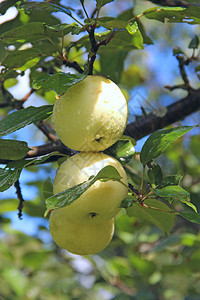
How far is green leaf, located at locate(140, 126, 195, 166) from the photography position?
715 millimetres

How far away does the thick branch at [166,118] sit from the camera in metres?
1.12

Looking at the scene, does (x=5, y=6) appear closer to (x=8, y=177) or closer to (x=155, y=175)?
(x=8, y=177)

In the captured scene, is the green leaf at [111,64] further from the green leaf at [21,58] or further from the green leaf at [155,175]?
the green leaf at [155,175]

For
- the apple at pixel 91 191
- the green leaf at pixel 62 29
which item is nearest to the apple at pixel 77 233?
the apple at pixel 91 191

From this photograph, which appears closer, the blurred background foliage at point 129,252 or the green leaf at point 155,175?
the green leaf at point 155,175

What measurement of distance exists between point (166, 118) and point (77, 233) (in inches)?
22.4

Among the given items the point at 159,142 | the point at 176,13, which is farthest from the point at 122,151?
the point at 176,13

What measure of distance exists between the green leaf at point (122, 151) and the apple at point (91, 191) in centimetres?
6

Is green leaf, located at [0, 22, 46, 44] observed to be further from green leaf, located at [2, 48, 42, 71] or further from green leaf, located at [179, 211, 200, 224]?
green leaf, located at [179, 211, 200, 224]

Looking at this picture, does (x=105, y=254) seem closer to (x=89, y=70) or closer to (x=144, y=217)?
(x=144, y=217)

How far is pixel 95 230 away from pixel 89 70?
1.02ft

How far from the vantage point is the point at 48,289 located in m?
1.87

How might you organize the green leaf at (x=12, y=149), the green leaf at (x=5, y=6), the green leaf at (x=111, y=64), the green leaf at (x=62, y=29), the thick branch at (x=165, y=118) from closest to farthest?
the green leaf at (x=62, y=29) → the green leaf at (x=12, y=149) → the green leaf at (x=5, y=6) → the thick branch at (x=165, y=118) → the green leaf at (x=111, y=64)

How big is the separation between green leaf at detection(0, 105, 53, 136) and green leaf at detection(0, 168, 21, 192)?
8 cm
